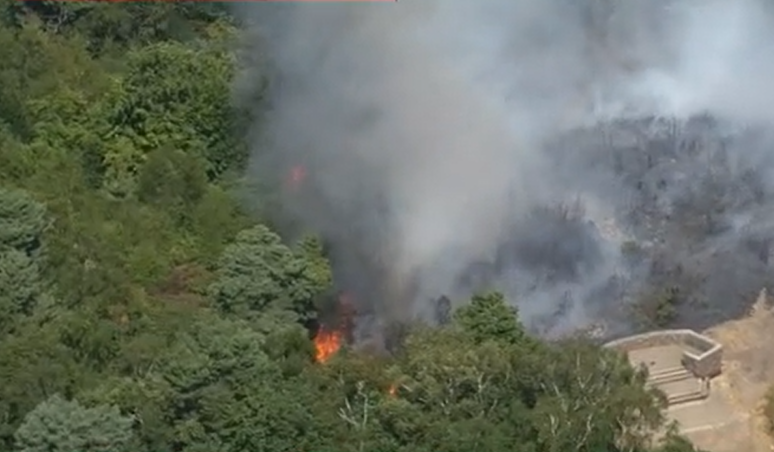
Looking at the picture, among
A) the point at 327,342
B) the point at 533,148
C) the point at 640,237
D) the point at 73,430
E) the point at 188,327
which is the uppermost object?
the point at 533,148

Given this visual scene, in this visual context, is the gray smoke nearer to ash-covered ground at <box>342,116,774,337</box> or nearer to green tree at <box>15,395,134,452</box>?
ash-covered ground at <box>342,116,774,337</box>

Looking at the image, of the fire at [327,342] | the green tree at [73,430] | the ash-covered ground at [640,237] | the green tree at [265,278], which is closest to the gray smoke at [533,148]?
the ash-covered ground at [640,237]

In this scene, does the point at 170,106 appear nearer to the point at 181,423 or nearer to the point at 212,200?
the point at 212,200

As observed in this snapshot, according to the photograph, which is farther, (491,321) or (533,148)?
(533,148)

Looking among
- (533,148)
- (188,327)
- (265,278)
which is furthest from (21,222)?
(533,148)

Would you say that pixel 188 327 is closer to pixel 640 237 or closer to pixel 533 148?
pixel 640 237

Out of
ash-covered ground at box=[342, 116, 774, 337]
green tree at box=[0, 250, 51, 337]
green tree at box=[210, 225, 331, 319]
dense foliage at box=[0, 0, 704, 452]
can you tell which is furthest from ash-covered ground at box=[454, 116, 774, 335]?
green tree at box=[0, 250, 51, 337]

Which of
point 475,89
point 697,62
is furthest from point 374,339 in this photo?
point 697,62
